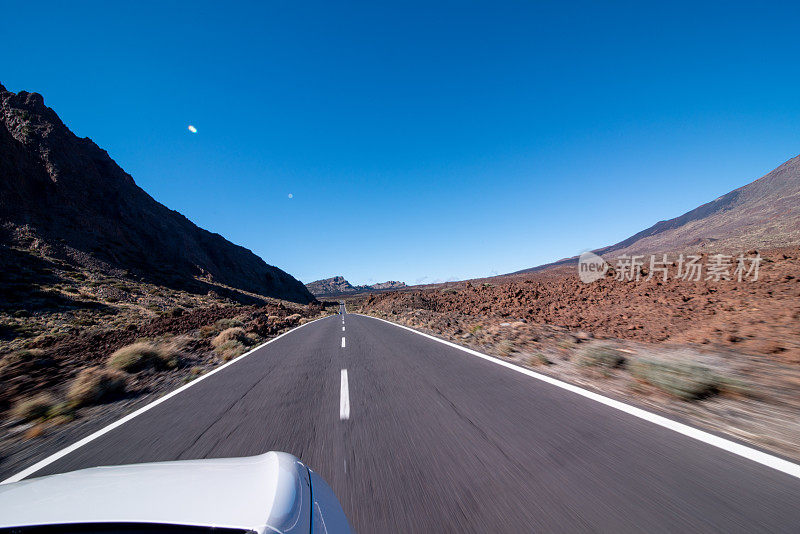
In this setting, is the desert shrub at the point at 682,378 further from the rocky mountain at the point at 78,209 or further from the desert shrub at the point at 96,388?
the rocky mountain at the point at 78,209

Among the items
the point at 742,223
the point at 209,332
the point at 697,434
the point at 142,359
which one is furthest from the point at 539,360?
the point at 742,223

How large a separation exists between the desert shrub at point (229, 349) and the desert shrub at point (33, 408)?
3813mm

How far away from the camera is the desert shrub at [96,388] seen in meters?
5.12

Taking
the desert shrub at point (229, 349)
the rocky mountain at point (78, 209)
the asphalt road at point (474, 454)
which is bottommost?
the asphalt road at point (474, 454)


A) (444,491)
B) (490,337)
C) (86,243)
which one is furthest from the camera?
(86,243)

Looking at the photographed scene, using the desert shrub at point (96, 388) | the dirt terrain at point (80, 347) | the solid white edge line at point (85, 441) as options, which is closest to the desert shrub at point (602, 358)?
the solid white edge line at point (85, 441)

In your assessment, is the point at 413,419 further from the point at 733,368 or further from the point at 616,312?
the point at 616,312

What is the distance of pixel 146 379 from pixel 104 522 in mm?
7265

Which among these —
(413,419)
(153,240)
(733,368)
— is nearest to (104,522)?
(413,419)

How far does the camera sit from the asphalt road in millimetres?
1923

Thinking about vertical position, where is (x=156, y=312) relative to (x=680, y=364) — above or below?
above

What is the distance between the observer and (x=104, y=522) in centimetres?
118

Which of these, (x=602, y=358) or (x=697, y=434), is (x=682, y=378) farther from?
(x=697, y=434)

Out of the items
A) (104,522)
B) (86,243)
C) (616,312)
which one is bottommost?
(616,312)
